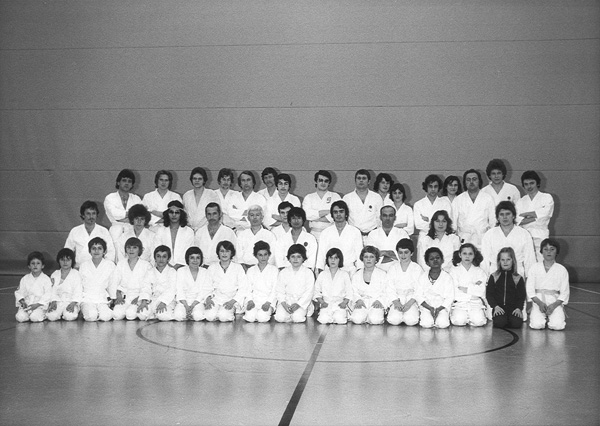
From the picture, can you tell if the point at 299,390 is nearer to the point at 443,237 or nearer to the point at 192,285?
the point at 192,285

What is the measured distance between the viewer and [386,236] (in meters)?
8.60

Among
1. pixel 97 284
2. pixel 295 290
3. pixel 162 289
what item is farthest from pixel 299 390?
pixel 97 284

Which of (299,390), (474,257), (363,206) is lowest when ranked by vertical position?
(299,390)

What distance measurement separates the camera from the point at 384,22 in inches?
446

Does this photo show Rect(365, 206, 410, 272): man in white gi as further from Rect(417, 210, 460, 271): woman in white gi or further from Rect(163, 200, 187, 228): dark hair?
Rect(163, 200, 187, 228): dark hair

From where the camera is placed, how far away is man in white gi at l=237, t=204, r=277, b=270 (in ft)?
28.7

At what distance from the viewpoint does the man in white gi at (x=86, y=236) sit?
8719mm

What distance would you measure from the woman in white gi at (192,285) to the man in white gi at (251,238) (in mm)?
889

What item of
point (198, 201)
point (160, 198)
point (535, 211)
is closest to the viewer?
point (535, 211)

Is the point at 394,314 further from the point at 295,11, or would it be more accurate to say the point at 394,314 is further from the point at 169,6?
the point at 169,6

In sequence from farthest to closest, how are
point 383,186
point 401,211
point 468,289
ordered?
point 383,186 < point 401,211 < point 468,289

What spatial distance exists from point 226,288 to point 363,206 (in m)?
2.31

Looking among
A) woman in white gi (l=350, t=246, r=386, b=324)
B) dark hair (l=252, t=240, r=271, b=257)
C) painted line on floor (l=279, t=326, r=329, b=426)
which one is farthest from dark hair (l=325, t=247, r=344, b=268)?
painted line on floor (l=279, t=326, r=329, b=426)

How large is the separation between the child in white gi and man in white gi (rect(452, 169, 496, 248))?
4.94 metres
